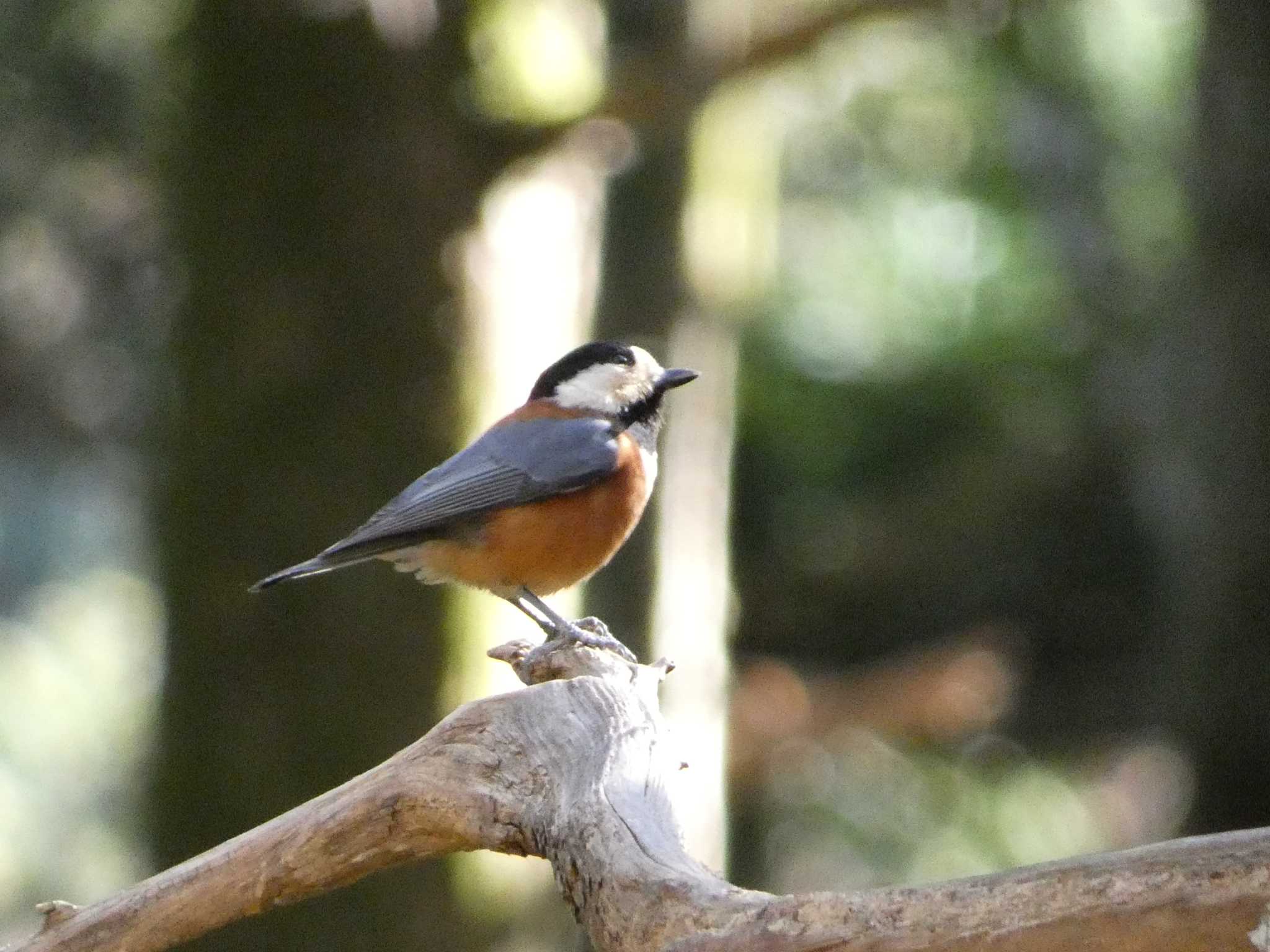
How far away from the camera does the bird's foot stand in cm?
319

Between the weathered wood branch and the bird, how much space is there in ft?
3.34

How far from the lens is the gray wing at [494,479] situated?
3605 mm

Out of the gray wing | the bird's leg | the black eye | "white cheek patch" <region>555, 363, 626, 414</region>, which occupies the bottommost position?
the bird's leg

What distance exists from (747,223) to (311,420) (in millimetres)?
2035

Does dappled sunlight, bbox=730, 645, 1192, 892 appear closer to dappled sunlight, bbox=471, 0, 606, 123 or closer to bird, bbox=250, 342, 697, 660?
bird, bbox=250, 342, 697, 660

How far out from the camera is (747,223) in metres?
5.85

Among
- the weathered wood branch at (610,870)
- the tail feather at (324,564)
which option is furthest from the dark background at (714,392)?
the weathered wood branch at (610,870)

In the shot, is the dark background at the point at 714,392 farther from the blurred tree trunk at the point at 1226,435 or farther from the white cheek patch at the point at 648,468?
the white cheek patch at the point at 648,468

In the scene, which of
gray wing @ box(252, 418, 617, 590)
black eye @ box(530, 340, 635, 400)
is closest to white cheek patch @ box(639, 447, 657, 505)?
gray wing @ box(252, 418, 617, 590)

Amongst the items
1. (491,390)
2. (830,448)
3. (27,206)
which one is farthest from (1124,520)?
(27,206)

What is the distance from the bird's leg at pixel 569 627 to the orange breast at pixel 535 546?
5 cm

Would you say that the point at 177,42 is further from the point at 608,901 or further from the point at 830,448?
the point at 608,901

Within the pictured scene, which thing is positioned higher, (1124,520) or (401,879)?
(1124,520)

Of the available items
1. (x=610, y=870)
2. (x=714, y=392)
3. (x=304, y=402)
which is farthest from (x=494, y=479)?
(x=610, y=870)
